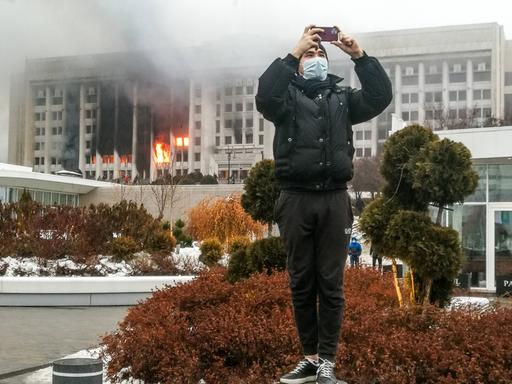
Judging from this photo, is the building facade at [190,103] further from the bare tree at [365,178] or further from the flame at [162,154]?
the bare tree at [365,178]

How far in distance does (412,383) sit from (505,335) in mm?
1151

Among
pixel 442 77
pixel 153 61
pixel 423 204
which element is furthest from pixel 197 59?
pixel 423 204

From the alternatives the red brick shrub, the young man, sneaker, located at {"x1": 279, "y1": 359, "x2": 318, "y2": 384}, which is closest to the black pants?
the young man

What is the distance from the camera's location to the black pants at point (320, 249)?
392 cm

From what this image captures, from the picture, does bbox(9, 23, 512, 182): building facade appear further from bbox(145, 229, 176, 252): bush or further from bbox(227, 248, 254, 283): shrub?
bbox(227, 248, 254, 283): shrub

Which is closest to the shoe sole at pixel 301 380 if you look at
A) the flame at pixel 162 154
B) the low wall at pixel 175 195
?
the low wall at pixel 175 195

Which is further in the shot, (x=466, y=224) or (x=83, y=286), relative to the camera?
(x=466, y=224)

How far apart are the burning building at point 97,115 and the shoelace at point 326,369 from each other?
10698 cm

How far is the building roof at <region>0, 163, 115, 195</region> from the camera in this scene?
54031 millimetres

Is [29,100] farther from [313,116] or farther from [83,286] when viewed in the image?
[313,116]

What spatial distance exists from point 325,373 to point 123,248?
13923 millimetres

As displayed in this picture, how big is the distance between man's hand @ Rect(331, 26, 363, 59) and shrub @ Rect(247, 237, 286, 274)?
5.37 m

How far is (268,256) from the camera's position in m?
9.21

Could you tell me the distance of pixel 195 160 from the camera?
114 metres
